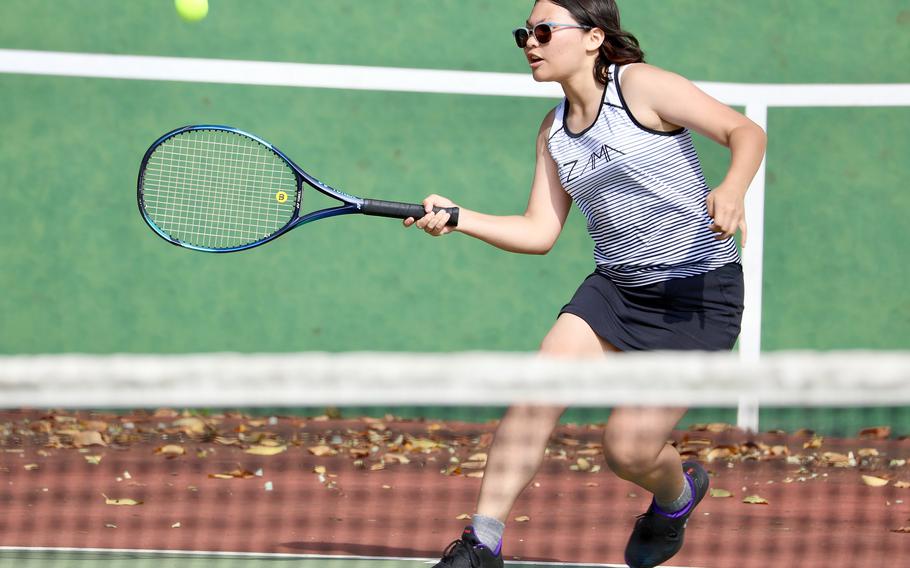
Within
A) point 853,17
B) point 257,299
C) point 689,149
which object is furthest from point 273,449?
point 853,17

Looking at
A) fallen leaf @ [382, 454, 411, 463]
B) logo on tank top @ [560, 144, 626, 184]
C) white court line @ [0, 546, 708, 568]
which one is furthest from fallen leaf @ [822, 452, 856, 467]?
logo on tank top @ [560, 144, 626, 184]

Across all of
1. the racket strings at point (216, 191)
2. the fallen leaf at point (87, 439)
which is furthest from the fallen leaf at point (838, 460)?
the fallen leaf at point (87, 439)

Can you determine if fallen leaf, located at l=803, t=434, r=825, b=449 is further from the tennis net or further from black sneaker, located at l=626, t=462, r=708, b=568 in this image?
black sneaker, located at l=626, t=462, r=708, b=568

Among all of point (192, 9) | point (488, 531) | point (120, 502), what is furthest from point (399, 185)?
point (488, 531)

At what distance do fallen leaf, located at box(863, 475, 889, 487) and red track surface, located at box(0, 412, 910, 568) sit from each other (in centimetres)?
3

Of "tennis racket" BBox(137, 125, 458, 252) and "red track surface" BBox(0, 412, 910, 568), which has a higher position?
"tennis racket" BBox(137, 125, 458, 252)

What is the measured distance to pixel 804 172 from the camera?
5.57m

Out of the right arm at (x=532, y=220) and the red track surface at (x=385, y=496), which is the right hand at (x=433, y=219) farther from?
the red track surface at (x=385, y=496)

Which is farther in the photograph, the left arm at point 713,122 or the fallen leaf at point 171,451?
the fallen leaf at point 171,451

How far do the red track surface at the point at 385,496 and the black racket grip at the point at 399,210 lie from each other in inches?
41.4

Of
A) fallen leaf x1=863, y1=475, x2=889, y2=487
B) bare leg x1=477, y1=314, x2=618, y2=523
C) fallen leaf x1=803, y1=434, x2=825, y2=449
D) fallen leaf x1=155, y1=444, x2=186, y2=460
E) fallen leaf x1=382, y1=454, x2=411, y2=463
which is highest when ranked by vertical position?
bare leg x1=477, y1=314, x2=618, y2=523

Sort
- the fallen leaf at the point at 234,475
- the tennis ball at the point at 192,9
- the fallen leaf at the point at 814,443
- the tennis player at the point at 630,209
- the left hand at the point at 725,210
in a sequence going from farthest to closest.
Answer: the fallen leaf at the point at 814,443
the tennis ball at the point at 192,9
the fallen leaf at the point at 234,475
the tennis player at the point at 630,209
the left hand at the point at 725,210

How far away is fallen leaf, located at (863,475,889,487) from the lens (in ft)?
15.4

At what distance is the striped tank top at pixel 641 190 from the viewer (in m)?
2.98
